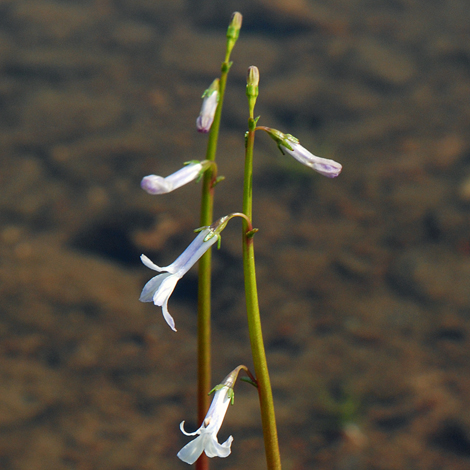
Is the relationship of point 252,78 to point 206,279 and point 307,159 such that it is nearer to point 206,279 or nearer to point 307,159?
point 307,159

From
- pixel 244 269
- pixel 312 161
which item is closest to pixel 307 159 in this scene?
pixel 312 161

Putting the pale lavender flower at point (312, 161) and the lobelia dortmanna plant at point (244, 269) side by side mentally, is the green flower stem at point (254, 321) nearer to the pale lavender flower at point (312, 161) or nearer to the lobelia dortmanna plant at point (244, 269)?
the lobelia dortmanna plant at point (244, 269)

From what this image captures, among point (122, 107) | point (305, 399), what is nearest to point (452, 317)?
point (305, 399)

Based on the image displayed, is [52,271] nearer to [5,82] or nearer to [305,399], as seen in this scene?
[305,399]

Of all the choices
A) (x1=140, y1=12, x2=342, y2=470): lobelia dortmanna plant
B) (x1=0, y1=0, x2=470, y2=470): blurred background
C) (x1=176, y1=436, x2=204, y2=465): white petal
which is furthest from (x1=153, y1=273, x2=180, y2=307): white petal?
(x1=0, y1=0, x2=470, y2=470): blurred background

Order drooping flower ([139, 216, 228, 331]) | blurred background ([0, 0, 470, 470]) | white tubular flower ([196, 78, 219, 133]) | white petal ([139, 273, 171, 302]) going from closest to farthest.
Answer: drooping flower ([139, 216, 228, 331]) → white petal ([139, 273, 171, 302]) → white tubular flower ([196, 78, 219, 133]) → blurred background ([0, 0, 470, 470])

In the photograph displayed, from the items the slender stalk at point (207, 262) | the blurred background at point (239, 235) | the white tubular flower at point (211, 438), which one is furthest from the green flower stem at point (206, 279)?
the blurred background at point (239, 235)

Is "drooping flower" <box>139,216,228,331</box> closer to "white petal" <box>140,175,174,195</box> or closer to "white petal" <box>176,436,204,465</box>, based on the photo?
"white petal" <box>140,175,174,195</box>

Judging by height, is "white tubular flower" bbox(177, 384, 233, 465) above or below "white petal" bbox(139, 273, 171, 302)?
below
